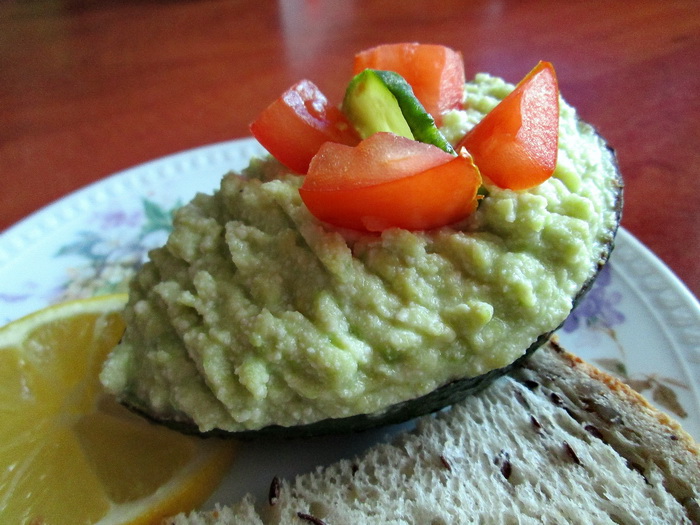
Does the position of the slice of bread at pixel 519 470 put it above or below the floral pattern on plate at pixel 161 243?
below

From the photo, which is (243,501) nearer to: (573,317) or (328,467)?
(328,467)

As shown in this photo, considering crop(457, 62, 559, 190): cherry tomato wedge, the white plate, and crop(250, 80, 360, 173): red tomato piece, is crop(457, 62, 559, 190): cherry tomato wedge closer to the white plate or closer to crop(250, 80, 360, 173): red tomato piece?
crop(250, 80, 360, 173): red tomato piece

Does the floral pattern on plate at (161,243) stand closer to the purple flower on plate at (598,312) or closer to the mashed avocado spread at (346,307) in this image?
the purple flower on plate at (598,312)

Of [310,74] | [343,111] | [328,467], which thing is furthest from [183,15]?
[328,467]

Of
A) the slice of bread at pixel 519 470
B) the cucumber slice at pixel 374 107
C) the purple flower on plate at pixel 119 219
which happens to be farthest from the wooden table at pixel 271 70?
the cucumber slice at pixel 374 107

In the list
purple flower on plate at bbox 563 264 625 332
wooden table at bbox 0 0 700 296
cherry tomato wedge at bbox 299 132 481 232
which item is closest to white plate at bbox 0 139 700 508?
purple flower on plate at bbox 563 264 625 332

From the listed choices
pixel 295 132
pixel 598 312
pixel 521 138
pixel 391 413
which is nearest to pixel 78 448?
pixel 391 413
